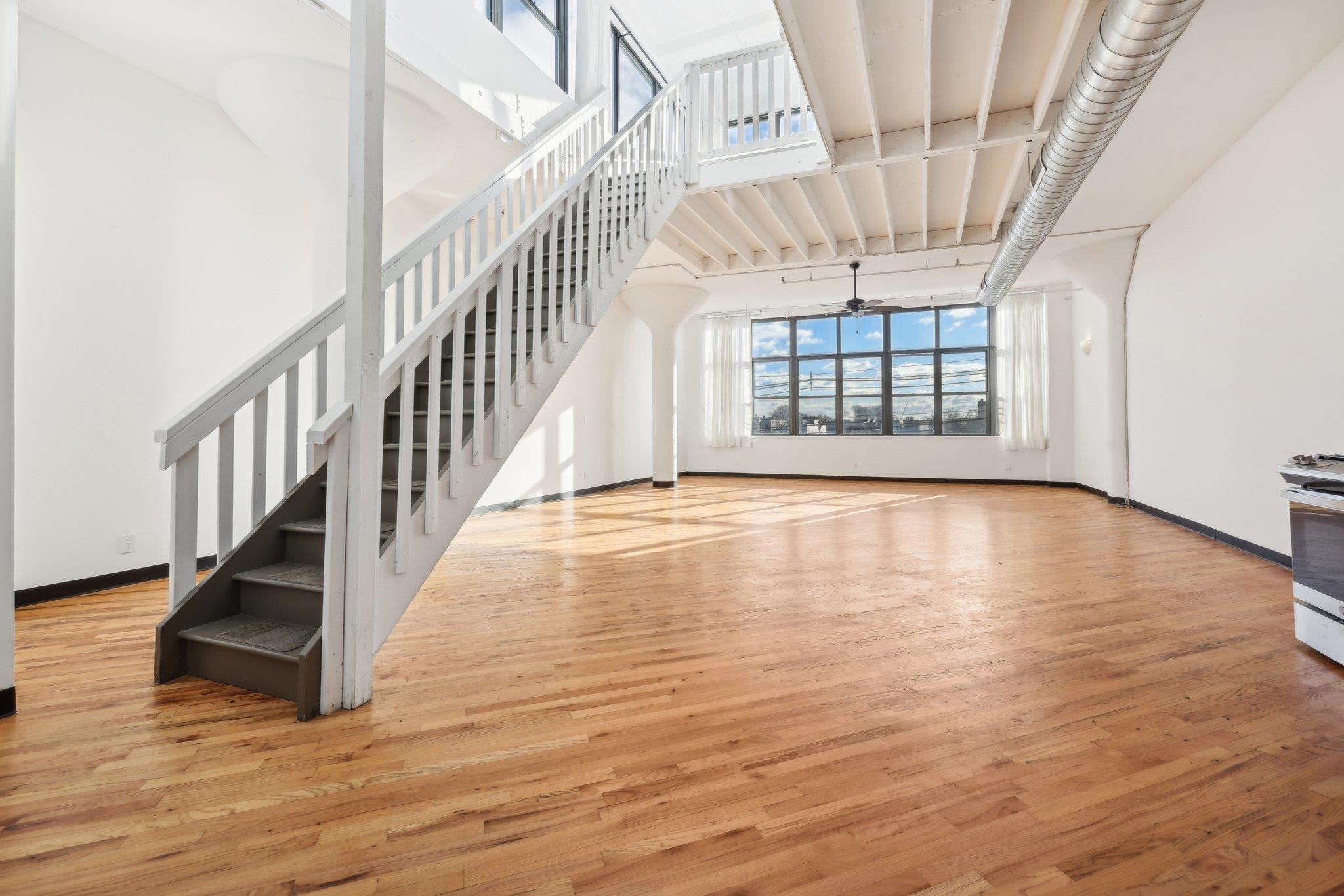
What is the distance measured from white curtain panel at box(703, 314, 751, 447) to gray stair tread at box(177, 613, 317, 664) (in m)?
8.97

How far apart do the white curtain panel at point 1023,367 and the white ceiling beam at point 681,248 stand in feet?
15.8

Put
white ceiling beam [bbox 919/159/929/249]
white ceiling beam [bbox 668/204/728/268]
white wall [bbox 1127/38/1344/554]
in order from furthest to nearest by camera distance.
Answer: white ceiling beam [bbox 668/204/728/268], white ceiling beam [bbox 919/159/929/249], white wall [bbox 1127/38/1344/554]

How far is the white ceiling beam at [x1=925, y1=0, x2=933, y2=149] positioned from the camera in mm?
2951

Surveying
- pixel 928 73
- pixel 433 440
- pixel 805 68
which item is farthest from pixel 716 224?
pixel 433 440

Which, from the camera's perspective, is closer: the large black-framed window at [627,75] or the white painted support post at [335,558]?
the white painted support post at [335,558]

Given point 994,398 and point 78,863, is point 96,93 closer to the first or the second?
point 78,863

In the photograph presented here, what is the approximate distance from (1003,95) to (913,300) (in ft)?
20.4

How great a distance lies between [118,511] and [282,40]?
2.80 meters

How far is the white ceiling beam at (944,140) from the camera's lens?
412 cm

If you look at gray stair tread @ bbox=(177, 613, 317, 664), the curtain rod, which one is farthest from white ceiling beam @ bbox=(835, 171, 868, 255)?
gray stair tread @ bbox=(177, 613, 317, 664)

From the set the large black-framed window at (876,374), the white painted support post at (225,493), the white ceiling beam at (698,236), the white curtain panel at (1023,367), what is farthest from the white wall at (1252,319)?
the white painted support post at (225,493)

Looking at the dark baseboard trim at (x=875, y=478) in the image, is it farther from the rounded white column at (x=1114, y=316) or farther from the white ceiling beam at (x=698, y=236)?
the white ceiling beam at (x=698, y=236)

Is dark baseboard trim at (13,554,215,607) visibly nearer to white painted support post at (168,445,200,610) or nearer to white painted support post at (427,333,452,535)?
white painted support post at (168,445,200,610)

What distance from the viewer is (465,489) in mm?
2465
